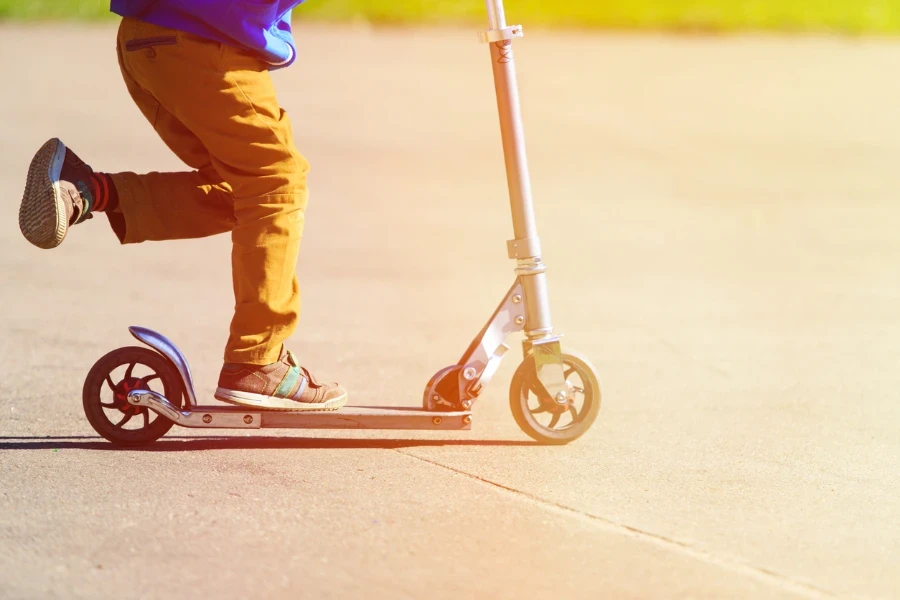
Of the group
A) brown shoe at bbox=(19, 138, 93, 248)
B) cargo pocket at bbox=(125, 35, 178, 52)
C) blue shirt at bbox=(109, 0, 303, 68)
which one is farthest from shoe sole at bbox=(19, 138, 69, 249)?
blue shirt at bbox=(109, 0, 303, 68)

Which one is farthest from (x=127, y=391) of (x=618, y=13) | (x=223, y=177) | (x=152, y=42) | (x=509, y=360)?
(x=618, y=13)

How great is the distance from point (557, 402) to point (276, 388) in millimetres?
1026

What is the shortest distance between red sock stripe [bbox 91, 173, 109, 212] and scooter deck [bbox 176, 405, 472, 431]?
2.59ft

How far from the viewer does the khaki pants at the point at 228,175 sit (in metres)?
4.20

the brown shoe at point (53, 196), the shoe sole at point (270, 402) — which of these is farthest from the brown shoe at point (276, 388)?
the brown shoe at point (53, 196)

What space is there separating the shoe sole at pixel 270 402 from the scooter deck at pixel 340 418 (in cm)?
2

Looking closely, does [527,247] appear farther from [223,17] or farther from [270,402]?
[223,17]

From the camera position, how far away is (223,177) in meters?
4.32

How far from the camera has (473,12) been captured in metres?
18.6

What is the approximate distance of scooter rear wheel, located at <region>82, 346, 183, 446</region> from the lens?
4391 millimetres

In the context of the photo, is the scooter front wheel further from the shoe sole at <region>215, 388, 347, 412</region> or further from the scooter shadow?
the shoe sole at <region>215, 388, 347, 412</region>

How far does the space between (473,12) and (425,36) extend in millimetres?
2282

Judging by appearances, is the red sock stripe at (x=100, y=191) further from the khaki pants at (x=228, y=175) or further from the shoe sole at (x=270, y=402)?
the shoe sole at (x=270, y=402)

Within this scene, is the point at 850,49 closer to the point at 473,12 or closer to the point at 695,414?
the point at 473,12
